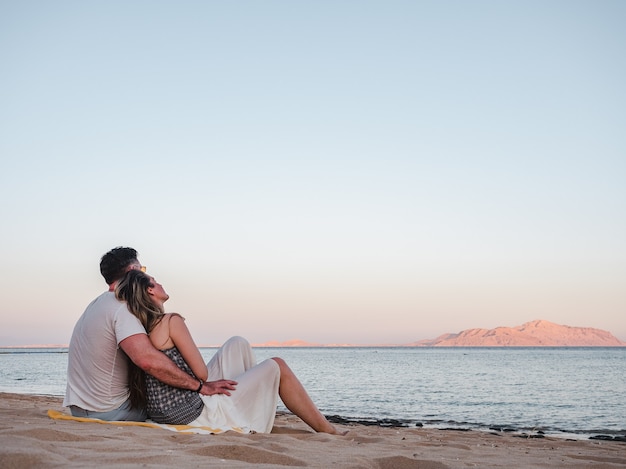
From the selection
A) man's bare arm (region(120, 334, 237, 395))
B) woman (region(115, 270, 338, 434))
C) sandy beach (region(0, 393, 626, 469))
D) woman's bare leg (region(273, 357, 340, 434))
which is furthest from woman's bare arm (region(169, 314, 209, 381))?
woman's bare leg (region(273, 357, 340, 434))

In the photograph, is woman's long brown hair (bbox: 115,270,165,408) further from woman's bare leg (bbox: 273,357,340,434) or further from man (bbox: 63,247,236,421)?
woman's bare leg (bbox: 273,357,340,434)

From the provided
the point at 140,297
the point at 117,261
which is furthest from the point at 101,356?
the point at 117,261

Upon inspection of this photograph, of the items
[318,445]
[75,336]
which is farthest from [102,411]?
[318,445]

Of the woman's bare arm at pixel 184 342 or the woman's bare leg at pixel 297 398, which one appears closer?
the woman's bare arm at pixel 184 342

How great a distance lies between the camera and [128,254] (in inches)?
197

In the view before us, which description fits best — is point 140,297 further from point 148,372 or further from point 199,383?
point 199,383

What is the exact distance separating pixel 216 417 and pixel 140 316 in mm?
1005

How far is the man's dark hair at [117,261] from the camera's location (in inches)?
196

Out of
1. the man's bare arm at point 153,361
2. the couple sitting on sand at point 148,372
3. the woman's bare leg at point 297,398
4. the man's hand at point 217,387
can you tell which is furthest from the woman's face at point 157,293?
the woman's bare leg at point 297,398

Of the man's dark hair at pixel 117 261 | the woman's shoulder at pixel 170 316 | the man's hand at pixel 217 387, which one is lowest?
the man's hand at pixel 217 387

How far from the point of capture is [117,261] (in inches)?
Result: 196

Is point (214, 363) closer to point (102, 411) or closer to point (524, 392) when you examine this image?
point (102, 411)

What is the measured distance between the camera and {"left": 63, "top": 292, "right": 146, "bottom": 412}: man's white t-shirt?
15.2 ft

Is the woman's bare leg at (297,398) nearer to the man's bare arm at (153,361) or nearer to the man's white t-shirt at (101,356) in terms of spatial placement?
the man's bare arm at (153,361)
